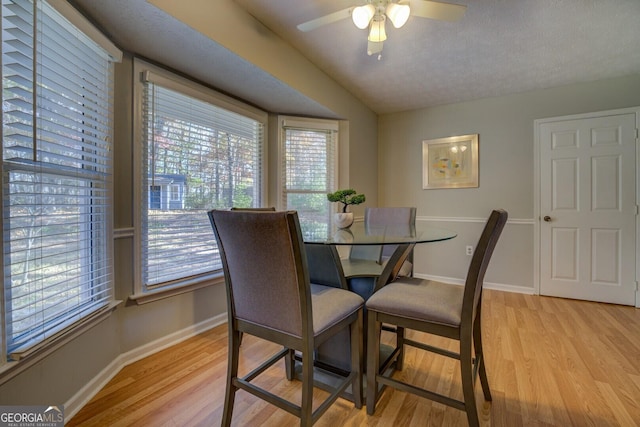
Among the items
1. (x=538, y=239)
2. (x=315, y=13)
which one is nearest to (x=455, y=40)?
(x=315, y=13)

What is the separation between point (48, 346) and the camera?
4.00 ft

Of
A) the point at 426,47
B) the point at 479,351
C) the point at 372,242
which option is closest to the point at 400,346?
the point at 479,351

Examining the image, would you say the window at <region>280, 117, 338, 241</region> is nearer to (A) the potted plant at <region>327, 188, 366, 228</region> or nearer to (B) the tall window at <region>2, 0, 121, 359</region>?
(A) the potted plant at <region>327, 188, 366, 228</region>

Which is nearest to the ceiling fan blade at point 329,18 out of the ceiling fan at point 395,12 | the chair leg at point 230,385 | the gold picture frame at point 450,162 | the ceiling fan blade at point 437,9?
the ceiling fan at point 395,12

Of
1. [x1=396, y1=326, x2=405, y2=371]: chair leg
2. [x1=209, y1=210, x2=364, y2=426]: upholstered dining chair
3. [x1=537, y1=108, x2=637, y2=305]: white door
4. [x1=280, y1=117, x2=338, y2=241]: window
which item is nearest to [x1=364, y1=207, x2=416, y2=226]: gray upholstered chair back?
[x1=280, y1=117, x2=338, y2=241]: window

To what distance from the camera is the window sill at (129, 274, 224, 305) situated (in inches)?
71.7

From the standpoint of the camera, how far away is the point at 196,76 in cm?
212

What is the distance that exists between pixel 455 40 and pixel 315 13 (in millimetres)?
1142

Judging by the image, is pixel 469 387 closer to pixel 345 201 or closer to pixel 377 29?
pixel 345 201

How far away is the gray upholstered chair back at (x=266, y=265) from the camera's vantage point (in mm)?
948

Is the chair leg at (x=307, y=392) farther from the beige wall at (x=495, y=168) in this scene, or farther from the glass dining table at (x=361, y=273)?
the beige wall at (x=495, y=168)

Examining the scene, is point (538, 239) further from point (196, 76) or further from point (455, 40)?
point (196, 76)

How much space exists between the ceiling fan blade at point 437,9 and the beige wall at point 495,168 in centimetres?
227

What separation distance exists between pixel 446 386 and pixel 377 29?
216 centimetres
